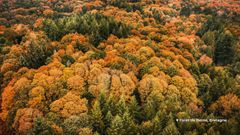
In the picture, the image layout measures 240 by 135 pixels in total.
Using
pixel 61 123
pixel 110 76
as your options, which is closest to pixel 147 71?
pixel 110 76

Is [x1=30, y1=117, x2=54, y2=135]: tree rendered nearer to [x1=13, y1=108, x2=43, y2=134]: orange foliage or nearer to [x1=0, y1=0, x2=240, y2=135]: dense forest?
[x1=0, y1=0, x2=240, y2=135]: dense forest

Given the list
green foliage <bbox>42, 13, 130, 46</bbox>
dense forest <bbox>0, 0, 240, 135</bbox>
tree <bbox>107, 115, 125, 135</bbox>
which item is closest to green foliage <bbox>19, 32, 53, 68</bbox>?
dense forest <bbox>0, 0, 240, 135</bbox>

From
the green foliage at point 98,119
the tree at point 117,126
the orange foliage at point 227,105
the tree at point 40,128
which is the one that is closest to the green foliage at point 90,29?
the green foliage at point 98,119

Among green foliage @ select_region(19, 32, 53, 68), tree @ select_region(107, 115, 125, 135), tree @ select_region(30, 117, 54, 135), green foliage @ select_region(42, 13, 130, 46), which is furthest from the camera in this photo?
green foliage @ select_region(42, 13, 130, 46)

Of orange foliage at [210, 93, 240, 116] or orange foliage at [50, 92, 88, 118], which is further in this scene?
orange foliage at [210, 93, 240, 116]

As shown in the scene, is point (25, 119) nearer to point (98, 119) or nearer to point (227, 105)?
point (98, 119)

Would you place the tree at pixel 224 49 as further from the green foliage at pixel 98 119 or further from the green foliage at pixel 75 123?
the green foliage at pixel 75 123

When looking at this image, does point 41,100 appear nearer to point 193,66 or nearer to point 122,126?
point 122,126

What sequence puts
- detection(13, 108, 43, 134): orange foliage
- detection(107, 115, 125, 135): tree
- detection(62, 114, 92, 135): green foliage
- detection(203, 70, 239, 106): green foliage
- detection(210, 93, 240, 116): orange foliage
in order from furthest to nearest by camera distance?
detection(203, 70, 239, 106): green foliage, detection(210, 93, 240, 116): orange foliage, detection(13, 108, 43, 134): orange foliage, detection(62, 114, 92, 135): green foliage, detection(107, 115, 125, 135): tree

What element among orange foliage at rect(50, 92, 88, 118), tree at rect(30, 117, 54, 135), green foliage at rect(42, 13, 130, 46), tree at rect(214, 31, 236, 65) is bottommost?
tree at rect(214, 31, 236, 65)
